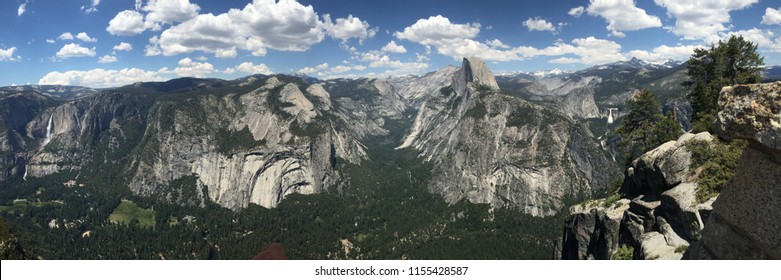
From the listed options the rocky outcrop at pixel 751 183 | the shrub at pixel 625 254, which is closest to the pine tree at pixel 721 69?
the shrub at pixel 625 254

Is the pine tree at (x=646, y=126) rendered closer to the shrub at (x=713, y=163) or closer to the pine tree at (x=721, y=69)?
the pine tree at (x=721, y=69)

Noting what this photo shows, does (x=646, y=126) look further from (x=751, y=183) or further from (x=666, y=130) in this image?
(x=751, y=183)

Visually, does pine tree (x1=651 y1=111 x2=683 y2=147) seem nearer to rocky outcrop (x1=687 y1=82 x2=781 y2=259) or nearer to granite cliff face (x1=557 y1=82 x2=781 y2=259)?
granite cliff face (x1=557 y1=82 x2=781 y2=259)

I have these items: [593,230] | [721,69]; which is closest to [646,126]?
[721,69]

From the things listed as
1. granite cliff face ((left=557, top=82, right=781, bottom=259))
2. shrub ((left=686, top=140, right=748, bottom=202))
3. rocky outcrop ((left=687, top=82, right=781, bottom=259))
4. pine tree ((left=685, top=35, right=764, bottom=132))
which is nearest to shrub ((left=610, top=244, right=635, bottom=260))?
granite cliff face ((left=557, top=82, right=781, bottom=259))
